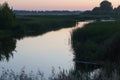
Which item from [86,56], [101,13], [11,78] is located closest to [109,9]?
[101,13]

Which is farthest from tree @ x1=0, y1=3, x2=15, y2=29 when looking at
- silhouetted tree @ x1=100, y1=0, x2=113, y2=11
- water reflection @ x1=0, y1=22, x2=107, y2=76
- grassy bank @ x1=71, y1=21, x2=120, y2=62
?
silhouetted tree @ x1=100, y1=0, x2=113, y2=11

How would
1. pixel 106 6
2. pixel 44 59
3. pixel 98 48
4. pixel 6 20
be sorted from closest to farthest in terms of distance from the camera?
pixel 98 48
pixel 44 59
pixel 6 20
pixel 106 6

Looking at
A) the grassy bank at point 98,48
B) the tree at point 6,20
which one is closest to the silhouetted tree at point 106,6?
the tree at point 6,20

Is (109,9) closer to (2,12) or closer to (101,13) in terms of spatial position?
(101,13)

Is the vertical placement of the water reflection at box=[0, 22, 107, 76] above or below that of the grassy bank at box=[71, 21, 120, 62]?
below

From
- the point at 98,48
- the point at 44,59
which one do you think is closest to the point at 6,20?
the point at 44,59

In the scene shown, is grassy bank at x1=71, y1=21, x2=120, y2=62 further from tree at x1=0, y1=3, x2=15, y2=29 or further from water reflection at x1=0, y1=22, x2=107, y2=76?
tree at x1=0, y1=3, x2=15, y2=29

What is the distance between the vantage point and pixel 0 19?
2328 inches

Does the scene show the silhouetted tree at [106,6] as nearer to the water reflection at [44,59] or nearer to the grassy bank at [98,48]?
the water reflection at [44,59]

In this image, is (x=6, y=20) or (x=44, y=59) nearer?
(x=44, y=59)

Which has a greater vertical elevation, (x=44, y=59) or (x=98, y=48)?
(x=98, y=48)

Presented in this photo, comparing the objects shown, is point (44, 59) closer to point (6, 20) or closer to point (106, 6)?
point (6, 20)

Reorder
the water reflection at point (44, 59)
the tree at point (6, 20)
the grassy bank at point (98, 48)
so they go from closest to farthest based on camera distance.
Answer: the water reflection at point (44, 59), the grassy bank at point (98, 48), the tree at point (6, 20)

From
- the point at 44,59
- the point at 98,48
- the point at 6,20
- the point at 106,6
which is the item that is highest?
the point at 98,48
